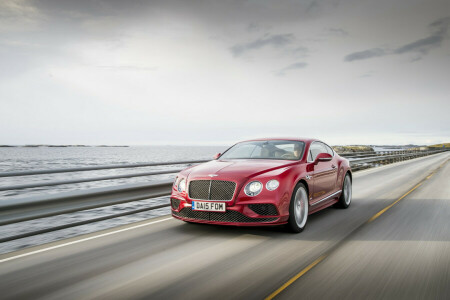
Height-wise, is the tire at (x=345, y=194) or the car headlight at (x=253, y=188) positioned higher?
the car headlight at (x=253, y=188)

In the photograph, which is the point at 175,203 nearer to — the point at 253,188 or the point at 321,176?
the point at 253,188

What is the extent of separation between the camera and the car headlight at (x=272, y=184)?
5.27 metres

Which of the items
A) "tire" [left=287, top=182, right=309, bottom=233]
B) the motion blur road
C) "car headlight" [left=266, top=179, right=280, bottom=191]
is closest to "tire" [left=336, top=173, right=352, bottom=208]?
the motion blur road

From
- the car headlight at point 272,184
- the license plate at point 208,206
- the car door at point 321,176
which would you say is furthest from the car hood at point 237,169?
the car door at point 321,176

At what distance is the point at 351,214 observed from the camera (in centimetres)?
732

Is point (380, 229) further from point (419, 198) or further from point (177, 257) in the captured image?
point (419, 198)

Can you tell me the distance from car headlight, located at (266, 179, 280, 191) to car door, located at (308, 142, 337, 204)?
1.34 m

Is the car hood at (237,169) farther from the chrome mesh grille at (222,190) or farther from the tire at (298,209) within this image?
the tire at (298,209)

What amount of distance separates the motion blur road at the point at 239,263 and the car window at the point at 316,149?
127 centimetres

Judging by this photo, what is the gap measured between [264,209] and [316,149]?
2.58m

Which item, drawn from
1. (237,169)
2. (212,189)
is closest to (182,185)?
(212,189)

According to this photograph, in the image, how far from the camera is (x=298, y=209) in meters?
5.78

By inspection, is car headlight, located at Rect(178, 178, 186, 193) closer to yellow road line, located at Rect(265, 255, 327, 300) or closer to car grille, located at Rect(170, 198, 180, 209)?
car grille, located at Rect(170, 198, 180, 209)

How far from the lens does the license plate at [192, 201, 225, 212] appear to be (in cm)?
524
